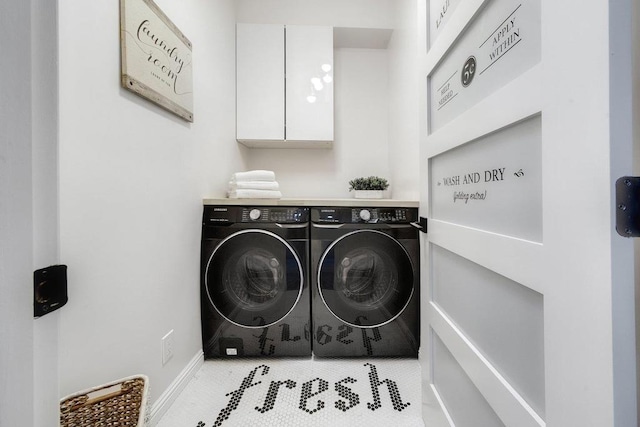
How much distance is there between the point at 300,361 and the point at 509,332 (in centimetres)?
123

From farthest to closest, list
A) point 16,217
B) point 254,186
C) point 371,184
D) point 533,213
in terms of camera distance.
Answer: point 371,184
point 254,186
point 533,213
point 16,217

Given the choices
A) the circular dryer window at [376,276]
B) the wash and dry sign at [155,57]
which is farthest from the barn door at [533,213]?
the wash and dry sign at [155,57]

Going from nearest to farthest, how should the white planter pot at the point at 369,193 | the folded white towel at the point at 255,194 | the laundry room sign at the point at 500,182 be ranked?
the laundry room sign at the point at 500,182 → the folded white towel at the point at 255,194 → the white planter pot at the point at 369,193

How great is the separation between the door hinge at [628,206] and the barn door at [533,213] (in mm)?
11

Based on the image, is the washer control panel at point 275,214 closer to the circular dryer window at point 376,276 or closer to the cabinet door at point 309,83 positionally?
the circular dryer window at point 376,276

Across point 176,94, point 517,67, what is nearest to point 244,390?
point 176,94

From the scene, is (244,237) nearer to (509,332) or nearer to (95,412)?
(95,412)

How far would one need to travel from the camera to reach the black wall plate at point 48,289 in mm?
338

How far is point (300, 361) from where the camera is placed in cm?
151

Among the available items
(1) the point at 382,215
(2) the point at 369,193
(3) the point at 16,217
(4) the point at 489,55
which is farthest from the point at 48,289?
(2) the point at 369,193

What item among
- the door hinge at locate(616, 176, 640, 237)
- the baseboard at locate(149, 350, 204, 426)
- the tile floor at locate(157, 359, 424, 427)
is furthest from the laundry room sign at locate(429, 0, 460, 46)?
the baseboard at locate(149, 350, 204, 426)

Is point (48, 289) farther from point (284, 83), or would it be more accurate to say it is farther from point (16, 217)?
point (284, 83)

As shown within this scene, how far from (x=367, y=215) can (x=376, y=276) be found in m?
0.37

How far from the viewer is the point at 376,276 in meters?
1.51
